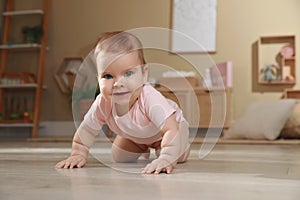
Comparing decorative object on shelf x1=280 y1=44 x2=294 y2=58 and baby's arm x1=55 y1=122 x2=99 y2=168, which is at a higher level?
decorative object on shelf x1=280 y1=44 x2=294 y2=58

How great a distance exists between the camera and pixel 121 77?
94 centimetres

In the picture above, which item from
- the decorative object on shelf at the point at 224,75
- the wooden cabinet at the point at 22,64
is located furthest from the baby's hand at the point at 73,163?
the wooden cabinet at the point at 22,64

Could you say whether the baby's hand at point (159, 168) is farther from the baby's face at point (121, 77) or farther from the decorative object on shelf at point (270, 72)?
the decorative object on shelf at point (270, 72)

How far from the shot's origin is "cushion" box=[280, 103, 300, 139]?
2.99m

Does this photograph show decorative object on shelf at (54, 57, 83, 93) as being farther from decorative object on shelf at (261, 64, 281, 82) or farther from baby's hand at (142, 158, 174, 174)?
baby's hand at (142, 158, 174, 174)

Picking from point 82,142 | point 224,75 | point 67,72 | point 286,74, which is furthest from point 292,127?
point 82,142

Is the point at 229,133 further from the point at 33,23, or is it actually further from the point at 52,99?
the point at 33,23

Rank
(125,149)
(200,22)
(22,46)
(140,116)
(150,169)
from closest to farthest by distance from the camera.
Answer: (150,169), (140,116), (125,149), (200,22), (22,46)

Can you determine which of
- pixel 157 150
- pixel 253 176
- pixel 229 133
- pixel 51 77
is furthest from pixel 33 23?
pixel 253 176

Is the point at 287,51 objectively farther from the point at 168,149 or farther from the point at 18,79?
the point at 168,149

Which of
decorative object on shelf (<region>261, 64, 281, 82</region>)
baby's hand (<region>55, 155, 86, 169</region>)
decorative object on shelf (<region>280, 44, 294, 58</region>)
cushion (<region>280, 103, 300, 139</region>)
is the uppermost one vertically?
decorative object on shelf (<region>280, 44, 294, 58</region>)

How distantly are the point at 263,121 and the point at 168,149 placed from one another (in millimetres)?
2144

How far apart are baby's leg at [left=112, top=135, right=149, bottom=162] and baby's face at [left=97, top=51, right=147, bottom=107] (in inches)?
9.3

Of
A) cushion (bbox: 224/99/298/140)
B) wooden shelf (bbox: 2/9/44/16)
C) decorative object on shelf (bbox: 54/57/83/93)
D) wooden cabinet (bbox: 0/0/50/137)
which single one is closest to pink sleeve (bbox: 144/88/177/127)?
cushion (bbox: 224/99/298/140)
